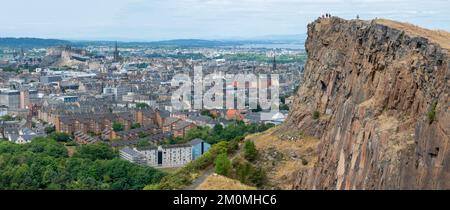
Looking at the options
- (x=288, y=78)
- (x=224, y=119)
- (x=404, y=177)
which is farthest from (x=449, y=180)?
(x=288, y=78)

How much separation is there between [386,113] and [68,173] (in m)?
27.6

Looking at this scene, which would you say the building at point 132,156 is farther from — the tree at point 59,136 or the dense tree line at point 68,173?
the tree at point 59,136

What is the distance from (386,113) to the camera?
1756cm

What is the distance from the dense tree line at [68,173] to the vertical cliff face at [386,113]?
1627 centimetres

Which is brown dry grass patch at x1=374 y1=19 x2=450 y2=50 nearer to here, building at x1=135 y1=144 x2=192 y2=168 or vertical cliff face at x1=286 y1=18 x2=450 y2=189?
vertical cliff face at x1=286 y1=18 x2=450 y2=189

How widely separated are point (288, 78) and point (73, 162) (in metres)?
65.1

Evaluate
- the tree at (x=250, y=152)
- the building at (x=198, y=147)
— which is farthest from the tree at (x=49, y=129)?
the tree at (x=250, y=152)

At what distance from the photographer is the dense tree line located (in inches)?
1532

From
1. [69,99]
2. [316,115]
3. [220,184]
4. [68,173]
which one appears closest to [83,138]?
[68,173]

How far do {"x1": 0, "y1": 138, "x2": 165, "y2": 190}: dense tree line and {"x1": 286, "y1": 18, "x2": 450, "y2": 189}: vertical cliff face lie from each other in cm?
1627

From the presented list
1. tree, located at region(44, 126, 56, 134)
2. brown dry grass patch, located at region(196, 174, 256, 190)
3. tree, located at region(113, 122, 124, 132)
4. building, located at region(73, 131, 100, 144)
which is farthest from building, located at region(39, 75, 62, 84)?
brown dry grass patch, located at region(196, 174, 256, 190)
